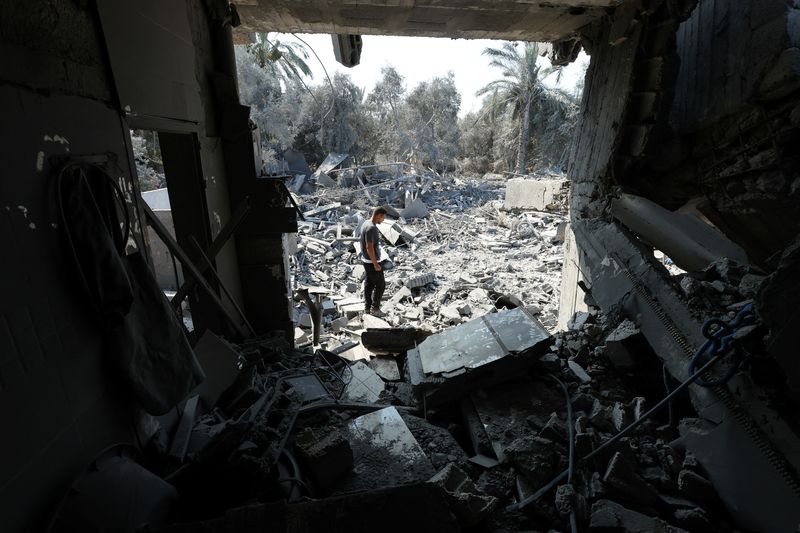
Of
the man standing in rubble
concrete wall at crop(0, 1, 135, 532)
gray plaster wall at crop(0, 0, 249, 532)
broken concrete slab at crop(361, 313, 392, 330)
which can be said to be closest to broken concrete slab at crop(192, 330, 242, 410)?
gray plaster wall at crop(0, 0, 249, 532)

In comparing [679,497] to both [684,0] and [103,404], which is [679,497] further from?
[684,0]

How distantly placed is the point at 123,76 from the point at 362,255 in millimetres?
5768

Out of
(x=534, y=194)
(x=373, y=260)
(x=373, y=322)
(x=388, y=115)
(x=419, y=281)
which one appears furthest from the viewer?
(x=388, y=115)

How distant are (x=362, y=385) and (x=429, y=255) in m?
9.25

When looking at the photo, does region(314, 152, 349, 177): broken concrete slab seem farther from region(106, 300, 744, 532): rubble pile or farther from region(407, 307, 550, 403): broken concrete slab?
region(407, 307, 550, 403): broken concrete slab

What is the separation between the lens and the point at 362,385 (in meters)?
4.26

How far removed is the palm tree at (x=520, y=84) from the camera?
23469mm

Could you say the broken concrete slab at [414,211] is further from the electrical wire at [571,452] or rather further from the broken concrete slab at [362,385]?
the electrical wire at [571,452]

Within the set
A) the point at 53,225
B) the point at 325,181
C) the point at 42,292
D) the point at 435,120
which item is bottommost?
the point at 325,181

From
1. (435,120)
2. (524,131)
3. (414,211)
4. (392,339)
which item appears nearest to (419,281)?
(392,339)

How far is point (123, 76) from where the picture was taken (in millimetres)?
2867

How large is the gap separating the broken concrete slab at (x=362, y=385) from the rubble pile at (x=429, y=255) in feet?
2.89

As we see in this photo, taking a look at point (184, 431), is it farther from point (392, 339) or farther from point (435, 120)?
point (435, 120)

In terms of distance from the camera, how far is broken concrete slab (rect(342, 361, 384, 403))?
4031mm
